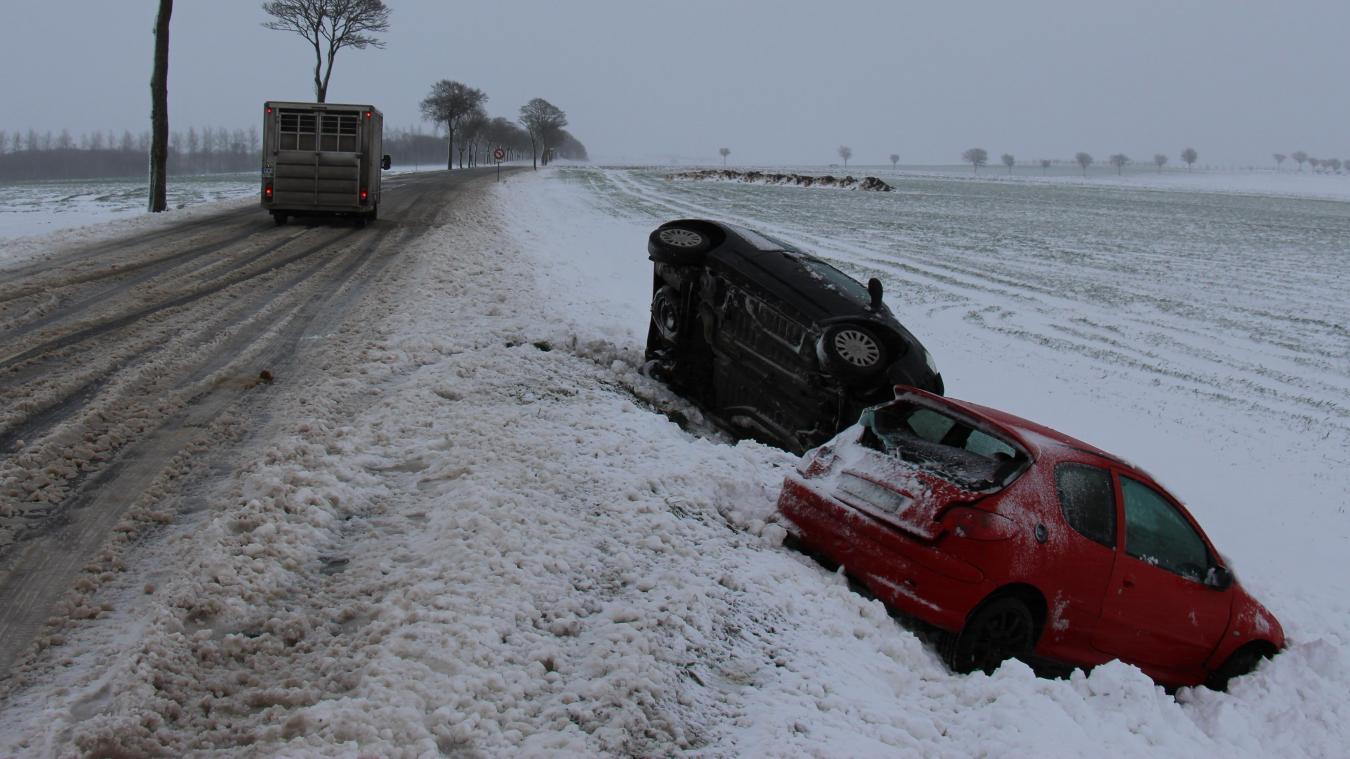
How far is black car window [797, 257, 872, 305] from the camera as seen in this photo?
312 inches

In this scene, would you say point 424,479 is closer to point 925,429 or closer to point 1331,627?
point 925,429

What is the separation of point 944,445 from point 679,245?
11.5 feet

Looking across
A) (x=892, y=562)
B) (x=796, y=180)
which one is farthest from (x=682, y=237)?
(x=796, y=180)

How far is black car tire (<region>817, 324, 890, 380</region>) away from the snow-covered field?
37.0 inches

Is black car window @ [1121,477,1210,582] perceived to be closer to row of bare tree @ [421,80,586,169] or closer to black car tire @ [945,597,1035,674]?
black car tire @ [945,597,1035,674]

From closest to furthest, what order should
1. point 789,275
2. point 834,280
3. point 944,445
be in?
point 944,445
point 789,275
point 834,280

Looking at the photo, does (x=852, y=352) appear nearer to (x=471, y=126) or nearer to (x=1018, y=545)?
(x=1018, y=545)

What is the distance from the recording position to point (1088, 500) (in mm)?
5344

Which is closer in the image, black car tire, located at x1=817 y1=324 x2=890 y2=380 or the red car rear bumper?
the red car rear bumper

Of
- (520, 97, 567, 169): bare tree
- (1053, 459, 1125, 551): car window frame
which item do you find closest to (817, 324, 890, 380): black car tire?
(1053, 459, 1125, 551): car window frame

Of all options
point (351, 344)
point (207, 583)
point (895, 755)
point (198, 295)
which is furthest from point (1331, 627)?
point (198, 295)

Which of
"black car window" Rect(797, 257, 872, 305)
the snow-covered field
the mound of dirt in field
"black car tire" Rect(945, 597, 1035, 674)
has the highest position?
the mound of dirt in field

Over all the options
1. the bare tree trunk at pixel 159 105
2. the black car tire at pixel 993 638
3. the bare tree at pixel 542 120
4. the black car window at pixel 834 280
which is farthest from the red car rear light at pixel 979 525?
the bare tree at pixel 542 120

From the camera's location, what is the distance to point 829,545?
219 inches
